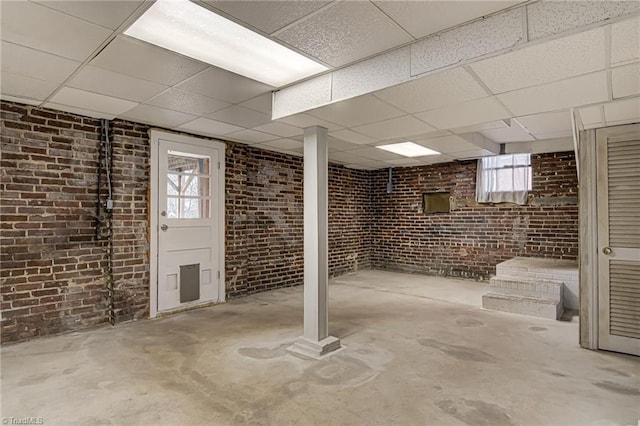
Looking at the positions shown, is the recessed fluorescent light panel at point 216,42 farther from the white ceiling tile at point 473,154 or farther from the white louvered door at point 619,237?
the white ceiling tile at point 473,154

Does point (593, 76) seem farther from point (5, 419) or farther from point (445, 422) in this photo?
point (5, 419)

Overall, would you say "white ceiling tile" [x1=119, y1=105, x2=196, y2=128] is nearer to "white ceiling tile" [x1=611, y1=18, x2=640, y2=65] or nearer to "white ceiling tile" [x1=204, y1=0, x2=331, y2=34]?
"white ceiling tile" [x1=204, y1=0, x2=331, y2=34]

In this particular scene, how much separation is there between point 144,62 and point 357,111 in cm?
173

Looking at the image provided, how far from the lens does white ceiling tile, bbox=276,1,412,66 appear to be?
196cm

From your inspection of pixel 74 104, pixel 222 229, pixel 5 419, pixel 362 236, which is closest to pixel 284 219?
pixel 222 229

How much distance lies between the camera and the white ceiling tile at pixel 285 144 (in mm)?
5154

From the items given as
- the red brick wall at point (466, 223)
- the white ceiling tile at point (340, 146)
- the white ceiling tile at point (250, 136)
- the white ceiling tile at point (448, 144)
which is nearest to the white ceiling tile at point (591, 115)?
the white ceiling tile at point (448, 144)

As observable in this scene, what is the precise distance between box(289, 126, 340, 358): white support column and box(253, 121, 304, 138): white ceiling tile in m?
0.85

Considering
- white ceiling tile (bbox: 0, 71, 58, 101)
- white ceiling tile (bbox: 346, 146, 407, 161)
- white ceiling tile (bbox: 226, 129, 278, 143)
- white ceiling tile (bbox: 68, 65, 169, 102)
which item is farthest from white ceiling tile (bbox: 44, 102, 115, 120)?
white ceiling tile (bbox: 346, 146, 407, 161)

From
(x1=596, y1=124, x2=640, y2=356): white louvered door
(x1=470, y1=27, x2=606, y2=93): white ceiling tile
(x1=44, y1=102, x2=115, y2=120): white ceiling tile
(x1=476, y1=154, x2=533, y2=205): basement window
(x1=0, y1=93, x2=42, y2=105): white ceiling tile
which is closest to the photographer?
(x1=470, y1=27, x2=606, y2=93): white ceiling tile

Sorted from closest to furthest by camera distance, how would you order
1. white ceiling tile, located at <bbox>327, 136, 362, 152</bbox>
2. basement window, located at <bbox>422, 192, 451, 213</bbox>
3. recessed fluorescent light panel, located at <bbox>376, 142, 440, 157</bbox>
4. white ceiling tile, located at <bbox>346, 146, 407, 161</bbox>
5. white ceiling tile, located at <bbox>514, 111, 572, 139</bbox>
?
white ceiling tile, located at <bbox>514, 111, 572, 139</bbox>
white ceiling tile, located at <bbox>327, 136, 362, 152</bbox>
recessed fluorescent light panel, located at <bbox>376, 142, 440, 157</bbox>
white ceiling tile, located at <bbox>346, 146, 407, 161</bbox>
basement window, located at <bbox>422, 192, 451, 213</bbox>

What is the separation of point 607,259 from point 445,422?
2.40m

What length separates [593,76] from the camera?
2.23m

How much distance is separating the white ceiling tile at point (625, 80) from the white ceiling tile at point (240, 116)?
3.01 meters
